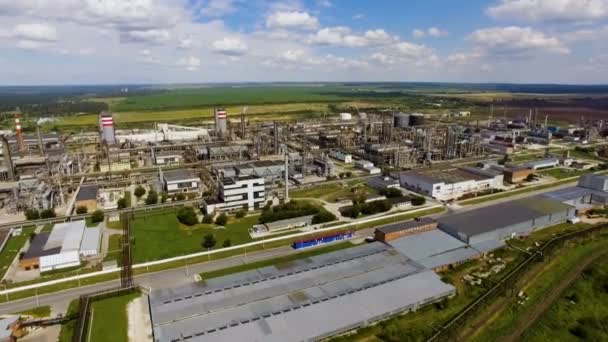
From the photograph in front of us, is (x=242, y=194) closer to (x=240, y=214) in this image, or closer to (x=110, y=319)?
(x=240, y=214)

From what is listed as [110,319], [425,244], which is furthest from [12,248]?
[425,244]

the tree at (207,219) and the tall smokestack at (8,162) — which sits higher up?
the tall smokestack at (8,162)

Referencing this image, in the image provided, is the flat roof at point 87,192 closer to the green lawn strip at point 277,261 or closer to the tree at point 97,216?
the tree at point 97,216

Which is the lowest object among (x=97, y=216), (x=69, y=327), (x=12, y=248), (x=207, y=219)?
(x=69, y=327)

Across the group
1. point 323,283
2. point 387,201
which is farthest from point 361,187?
point 323,283

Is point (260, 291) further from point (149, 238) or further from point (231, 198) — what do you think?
point (231, 198)

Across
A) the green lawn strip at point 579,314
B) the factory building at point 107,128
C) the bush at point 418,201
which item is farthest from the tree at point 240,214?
the factory building at point 107,128
